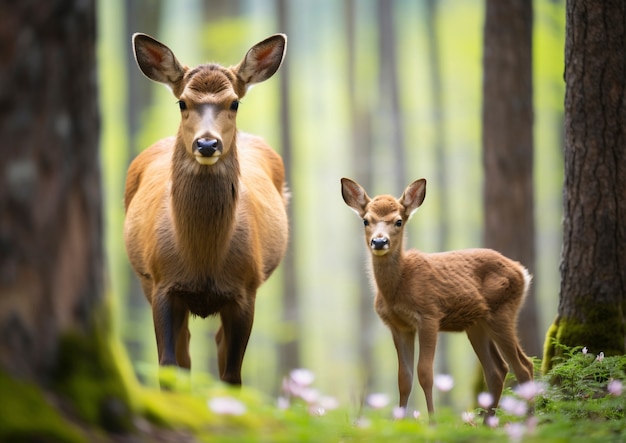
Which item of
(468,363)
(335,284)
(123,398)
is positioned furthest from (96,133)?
(335,284)

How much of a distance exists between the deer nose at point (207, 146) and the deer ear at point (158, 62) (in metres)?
1.01

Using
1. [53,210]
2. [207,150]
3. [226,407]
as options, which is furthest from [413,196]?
[53,210]

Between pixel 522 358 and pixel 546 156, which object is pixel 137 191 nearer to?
pixel 522 358

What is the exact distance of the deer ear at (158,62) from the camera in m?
7.39

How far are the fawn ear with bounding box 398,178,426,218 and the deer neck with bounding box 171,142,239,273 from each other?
1878 millimetres

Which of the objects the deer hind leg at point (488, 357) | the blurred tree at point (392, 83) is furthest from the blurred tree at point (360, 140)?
the deer hind leg at point (488, 357)

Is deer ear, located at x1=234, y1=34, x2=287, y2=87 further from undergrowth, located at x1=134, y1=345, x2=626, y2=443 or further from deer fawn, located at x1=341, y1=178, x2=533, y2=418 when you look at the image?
undergrowth, located at x1=134, y1=345, x2=626, y2=443

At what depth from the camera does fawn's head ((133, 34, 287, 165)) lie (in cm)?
678

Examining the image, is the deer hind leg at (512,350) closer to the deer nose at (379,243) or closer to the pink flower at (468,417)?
the deer nose at (379,243)

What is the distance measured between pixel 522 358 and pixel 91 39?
5238 mm

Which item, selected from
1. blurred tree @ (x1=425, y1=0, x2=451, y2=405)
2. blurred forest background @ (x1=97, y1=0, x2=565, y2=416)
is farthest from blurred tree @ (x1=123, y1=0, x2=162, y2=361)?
blurred tree @ (x1=425, y1=0, x2=451, y2=405)

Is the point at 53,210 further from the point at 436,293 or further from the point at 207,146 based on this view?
the point at 436,293

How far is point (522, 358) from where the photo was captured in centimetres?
803

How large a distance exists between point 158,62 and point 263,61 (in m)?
0.91
